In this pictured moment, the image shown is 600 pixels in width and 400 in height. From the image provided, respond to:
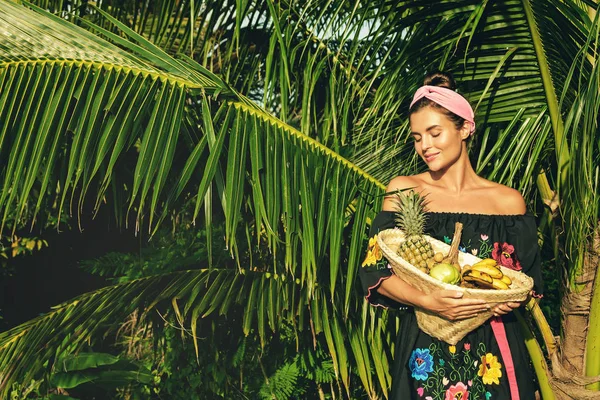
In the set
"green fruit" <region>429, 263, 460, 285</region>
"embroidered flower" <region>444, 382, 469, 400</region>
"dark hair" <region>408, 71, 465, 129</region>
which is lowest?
"embroidered flower" <region>444, 382, 469, 400</region>

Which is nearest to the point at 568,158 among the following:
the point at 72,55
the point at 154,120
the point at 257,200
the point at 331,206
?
the point at 331,206

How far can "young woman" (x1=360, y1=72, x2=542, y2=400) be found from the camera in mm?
2289

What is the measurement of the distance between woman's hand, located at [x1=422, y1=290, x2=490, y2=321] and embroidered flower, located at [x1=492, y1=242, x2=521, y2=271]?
0.77ft

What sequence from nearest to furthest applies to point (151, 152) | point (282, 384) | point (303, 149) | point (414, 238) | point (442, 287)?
point (442, 287), point (414, 238), point (151, 152), point (303, 149), point (282, 384)

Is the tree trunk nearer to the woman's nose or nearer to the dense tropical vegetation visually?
the dense tropical vegetation

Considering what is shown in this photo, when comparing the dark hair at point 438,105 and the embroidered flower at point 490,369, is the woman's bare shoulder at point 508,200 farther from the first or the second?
the embroidered flower at point 490,369

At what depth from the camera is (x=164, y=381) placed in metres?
4.64

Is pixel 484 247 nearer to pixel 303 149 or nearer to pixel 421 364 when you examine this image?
pixel 421 364

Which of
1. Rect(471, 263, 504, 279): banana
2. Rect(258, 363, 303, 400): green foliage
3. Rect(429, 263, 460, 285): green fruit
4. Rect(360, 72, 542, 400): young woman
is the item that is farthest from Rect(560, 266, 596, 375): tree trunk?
Rect(258, 363, 303, 400): green foliage

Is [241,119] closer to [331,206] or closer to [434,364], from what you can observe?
[331,206]

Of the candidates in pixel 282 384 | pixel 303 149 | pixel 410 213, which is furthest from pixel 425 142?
pixel 282 384

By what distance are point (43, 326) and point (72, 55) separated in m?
1.13

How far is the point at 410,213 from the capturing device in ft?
7.14

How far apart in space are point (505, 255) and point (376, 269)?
0.38 meters
